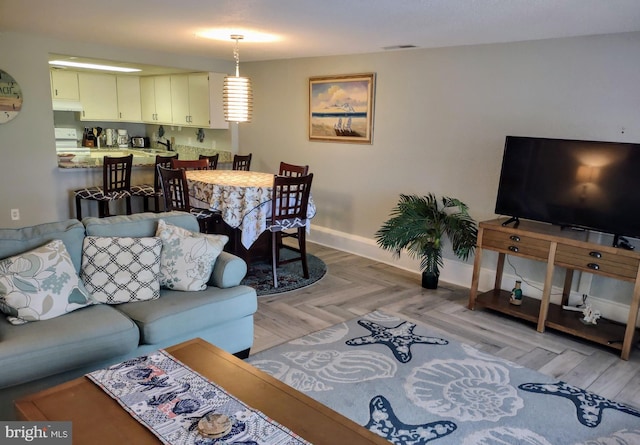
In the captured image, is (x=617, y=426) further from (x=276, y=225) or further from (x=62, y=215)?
(x=62, y=215)

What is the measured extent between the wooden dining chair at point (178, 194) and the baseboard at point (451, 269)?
65.8 inches

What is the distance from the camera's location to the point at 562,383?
2.92 meters

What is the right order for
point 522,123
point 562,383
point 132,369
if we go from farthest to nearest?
point 522,123 < point 562,383 < point 132,369

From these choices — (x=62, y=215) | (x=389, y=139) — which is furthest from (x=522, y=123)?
(x=62, y=215)

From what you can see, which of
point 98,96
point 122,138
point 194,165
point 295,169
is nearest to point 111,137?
point 122,138

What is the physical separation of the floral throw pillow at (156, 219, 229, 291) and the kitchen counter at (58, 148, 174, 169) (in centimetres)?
314

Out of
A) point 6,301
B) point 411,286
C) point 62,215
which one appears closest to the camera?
point 6,301

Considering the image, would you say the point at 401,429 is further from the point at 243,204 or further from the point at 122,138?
the point at 122,138

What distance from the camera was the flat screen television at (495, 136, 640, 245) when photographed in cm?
325

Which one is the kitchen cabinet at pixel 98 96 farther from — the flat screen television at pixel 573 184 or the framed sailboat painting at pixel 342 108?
the flat screen television at pixel 573 184

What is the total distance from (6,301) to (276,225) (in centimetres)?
233

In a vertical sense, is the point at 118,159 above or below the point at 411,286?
above

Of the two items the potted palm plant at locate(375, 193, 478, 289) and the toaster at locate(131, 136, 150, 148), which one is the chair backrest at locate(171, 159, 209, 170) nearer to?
the potted palm plant at locate(375, 193, 478, 289)

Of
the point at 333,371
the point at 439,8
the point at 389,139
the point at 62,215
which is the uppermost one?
the point at 439,8
